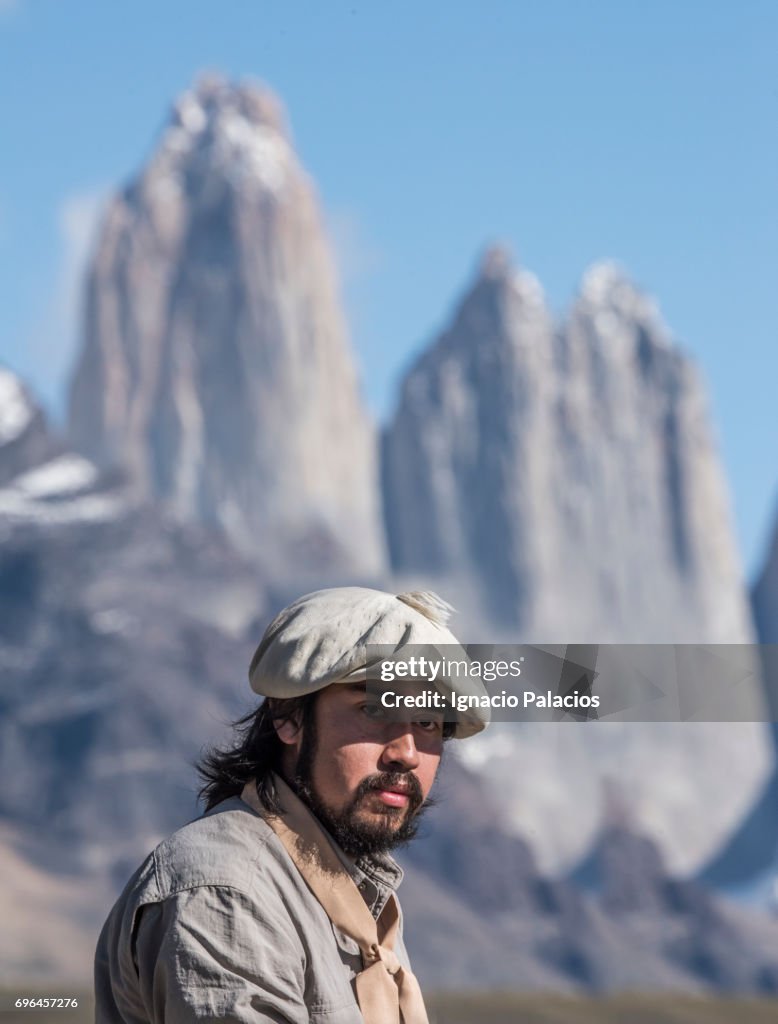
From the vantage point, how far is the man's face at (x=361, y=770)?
3850 millimetres

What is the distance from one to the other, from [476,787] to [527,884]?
14.6m

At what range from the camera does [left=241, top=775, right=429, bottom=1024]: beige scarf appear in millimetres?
3799

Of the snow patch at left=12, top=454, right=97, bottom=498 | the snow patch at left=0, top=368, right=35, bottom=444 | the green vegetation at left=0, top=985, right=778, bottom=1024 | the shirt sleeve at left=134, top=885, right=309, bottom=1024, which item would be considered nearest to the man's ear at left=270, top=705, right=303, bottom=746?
the shirt sleeve at left=134, top=885, right=309, bottom=1024

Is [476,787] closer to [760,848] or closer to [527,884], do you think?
[527,884]

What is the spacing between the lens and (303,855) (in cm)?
383

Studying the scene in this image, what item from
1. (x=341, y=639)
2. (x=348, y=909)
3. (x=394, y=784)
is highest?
(x=341, y=639)

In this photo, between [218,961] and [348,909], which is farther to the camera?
[348,909]

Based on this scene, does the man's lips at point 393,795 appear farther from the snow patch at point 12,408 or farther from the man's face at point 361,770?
the snow patch at point 12,408

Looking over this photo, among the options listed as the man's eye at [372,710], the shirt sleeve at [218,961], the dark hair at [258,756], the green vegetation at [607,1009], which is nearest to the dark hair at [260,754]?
the dark hair at [258,756]

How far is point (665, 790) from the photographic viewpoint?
17012 centimetres

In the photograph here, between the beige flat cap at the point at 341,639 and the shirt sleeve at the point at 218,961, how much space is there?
0.48 metres

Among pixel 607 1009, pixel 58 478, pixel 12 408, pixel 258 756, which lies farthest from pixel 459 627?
pixel 258 756

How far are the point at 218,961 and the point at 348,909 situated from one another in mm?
427

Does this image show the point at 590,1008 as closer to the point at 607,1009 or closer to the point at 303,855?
the point at 607,1009
